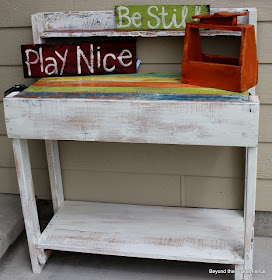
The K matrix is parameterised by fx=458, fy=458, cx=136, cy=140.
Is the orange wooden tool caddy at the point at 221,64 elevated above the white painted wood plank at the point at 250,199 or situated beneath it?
elevated above

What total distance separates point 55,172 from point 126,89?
2.34ft

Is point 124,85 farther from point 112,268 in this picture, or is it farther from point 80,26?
point 112,268

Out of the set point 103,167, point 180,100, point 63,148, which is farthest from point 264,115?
point 63,148

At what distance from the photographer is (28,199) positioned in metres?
2.00

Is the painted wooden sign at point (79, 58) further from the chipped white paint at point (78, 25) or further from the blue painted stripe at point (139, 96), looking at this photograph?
the blue painted stripe at point (139, 96)

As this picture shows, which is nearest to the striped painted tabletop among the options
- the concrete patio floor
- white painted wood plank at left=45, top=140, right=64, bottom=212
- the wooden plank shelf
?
the wooden plank shelf

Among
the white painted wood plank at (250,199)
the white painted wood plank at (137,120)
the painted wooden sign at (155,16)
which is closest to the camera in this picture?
the white painted wood plank at (137,120)

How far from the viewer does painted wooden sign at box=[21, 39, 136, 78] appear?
1.96 meters

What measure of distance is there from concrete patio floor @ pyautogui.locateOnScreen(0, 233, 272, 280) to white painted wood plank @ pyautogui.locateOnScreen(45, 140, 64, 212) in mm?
274

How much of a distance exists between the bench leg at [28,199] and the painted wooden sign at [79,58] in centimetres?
34

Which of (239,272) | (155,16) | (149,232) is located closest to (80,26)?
(155,16)

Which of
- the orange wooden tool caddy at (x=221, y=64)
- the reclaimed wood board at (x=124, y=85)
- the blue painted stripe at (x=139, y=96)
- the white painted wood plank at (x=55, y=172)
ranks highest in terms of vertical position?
the orange wooden tool caddy at (x=221, y=64)

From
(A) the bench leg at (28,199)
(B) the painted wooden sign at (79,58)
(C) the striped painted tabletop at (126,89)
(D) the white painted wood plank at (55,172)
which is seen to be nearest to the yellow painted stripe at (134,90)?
(C) the striped painted tabletop at (126,89)

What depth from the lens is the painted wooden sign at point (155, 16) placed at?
1.92 m
